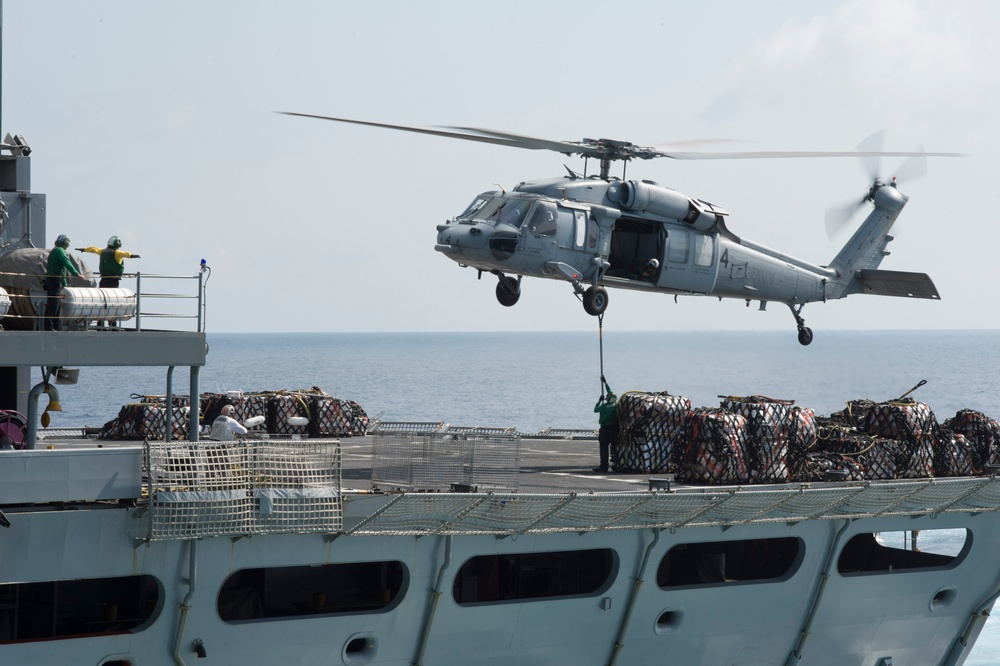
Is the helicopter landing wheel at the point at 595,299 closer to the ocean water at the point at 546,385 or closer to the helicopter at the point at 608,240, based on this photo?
the helicopter at the point at 608,240

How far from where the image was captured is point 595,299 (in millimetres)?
25281

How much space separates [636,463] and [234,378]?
111 metres

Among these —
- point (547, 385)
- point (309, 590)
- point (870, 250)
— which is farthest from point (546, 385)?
point (309, 590)

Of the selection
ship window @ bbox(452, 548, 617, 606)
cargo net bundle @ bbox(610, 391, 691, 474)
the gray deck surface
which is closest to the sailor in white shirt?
the gray deck surface

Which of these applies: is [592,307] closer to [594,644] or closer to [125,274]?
[594,644]

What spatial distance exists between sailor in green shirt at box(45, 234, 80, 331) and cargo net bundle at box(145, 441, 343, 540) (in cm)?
257

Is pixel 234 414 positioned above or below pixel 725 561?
above

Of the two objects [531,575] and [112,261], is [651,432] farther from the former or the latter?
[112,261]

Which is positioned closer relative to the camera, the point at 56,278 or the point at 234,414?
the point at 56,278

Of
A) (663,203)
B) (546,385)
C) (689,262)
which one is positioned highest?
(663,203)

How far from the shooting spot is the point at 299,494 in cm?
1611

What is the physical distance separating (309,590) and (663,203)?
1129 centimetres

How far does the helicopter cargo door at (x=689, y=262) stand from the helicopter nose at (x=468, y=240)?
425 cm

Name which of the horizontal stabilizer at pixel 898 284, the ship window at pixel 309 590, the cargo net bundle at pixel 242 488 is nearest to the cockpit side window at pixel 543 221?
the ship window at pixel 309 590
